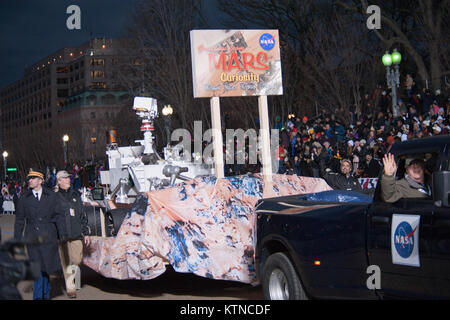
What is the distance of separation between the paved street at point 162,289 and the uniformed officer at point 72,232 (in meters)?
0.33

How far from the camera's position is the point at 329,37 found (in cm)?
2616

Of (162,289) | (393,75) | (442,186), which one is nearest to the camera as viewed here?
(442,186)

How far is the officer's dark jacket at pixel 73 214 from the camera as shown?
29.4 feet

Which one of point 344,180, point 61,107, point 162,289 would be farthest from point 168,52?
point 61,107

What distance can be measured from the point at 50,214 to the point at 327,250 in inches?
173

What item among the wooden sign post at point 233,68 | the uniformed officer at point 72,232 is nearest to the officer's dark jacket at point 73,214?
the uniformed officer at point 72,232

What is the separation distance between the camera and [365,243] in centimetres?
550

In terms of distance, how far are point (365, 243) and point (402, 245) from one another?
435mm

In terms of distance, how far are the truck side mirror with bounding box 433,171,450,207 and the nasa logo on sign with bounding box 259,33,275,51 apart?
6.95 metres

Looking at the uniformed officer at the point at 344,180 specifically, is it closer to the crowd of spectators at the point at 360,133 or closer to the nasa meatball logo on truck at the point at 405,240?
the crowd of spectators at the point at 360,133

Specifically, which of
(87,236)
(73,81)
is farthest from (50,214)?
(73,81)

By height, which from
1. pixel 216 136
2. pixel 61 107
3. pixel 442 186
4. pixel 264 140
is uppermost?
pixel 61 107

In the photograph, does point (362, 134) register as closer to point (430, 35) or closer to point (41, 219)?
point (430, 35)
